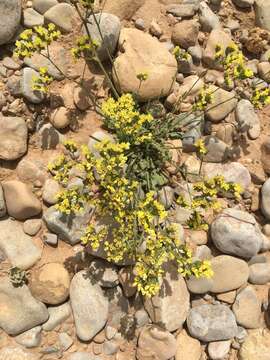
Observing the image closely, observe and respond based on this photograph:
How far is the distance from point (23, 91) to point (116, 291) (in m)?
2.35

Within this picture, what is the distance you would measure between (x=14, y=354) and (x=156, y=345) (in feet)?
4.61

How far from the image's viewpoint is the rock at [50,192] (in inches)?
163

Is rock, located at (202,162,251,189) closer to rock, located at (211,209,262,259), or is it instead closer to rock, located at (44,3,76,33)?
rock, located at (211,209,262,259)

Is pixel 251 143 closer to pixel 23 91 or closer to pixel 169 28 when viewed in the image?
pixel 169 28

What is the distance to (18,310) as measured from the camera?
154 inches

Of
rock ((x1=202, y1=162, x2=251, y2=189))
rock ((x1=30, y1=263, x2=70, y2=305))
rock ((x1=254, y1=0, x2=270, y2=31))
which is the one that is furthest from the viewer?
rock ((x1=254, y1=0, x2=270, y2=31))

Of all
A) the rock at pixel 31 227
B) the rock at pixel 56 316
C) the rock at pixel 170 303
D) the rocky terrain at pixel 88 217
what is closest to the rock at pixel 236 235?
the rocky terrain at pixel 88 217

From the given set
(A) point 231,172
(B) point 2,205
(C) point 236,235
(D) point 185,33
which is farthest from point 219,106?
(B) point 2,205

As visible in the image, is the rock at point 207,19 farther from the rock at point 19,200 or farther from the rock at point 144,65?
the rock at point 19,200

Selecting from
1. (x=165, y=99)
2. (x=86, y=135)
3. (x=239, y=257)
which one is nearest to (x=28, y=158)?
(x=86, y=135)

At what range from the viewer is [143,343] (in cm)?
400

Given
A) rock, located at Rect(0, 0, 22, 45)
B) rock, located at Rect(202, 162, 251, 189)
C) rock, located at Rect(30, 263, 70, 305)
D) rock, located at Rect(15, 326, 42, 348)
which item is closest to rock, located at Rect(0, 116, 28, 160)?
rock, located at Rect(0, 0, 22, 45)

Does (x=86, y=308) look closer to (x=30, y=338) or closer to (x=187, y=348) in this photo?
(x=30, y=338)

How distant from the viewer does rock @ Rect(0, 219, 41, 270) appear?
402 cm
